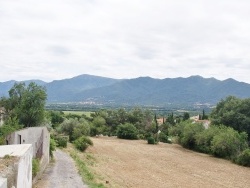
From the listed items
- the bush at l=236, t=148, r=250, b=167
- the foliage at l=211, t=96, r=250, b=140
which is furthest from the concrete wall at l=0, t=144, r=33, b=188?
the foliage at l=211, t=96, r=250, b=140

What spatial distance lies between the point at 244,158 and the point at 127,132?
3683cm

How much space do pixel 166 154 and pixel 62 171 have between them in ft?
117

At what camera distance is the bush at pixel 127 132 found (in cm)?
9144

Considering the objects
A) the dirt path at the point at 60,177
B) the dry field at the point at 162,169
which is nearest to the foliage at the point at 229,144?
the dry field at the point at 162,169

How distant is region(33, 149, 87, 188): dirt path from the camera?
2712cm

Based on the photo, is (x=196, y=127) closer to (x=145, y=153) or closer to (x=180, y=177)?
(x=145, y=153)

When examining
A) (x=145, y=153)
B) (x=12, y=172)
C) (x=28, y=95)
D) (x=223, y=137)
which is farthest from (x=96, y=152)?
(x=12, y=172)

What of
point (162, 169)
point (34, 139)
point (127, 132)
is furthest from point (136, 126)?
point (34, 139)

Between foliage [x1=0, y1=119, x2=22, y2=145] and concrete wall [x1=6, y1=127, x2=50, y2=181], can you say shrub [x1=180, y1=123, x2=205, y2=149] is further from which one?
foliage [x1=0, y1=119, x2=22, y2=145]

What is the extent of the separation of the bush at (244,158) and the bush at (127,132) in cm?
3495

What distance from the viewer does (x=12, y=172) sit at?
15156 millimetres

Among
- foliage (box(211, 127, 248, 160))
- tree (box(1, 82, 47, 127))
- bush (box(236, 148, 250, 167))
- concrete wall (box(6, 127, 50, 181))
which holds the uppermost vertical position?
tree (box(1, 82, 47, 127))

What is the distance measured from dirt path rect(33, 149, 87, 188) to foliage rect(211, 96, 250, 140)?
156 feet

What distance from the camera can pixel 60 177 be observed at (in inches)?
1197
